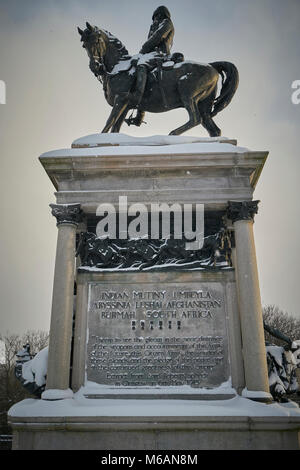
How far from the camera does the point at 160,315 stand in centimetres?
784

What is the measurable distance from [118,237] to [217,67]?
5608mm

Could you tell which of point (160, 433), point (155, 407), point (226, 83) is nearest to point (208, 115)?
point (226, 83)

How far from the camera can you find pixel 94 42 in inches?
373

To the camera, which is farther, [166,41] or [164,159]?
[166,41]

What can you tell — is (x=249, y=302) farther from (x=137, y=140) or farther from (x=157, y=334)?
(x=137, y=140)

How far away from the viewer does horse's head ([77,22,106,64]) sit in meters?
9.42

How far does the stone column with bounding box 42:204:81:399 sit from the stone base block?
0.64 meters

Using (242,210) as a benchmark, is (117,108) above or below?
above

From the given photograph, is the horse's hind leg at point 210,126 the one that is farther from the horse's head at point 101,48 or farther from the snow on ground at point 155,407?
the snow on ground at point 155,407

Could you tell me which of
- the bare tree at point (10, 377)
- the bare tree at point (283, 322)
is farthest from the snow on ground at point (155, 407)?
the bare tree at point (283, 322)

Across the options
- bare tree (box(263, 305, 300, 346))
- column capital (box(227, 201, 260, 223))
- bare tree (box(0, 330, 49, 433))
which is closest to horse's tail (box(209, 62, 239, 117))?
column capital (box(227, 201, 260, 223))

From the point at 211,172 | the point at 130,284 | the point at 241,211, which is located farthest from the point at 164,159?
the point at 130,284

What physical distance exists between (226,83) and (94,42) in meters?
3.66
